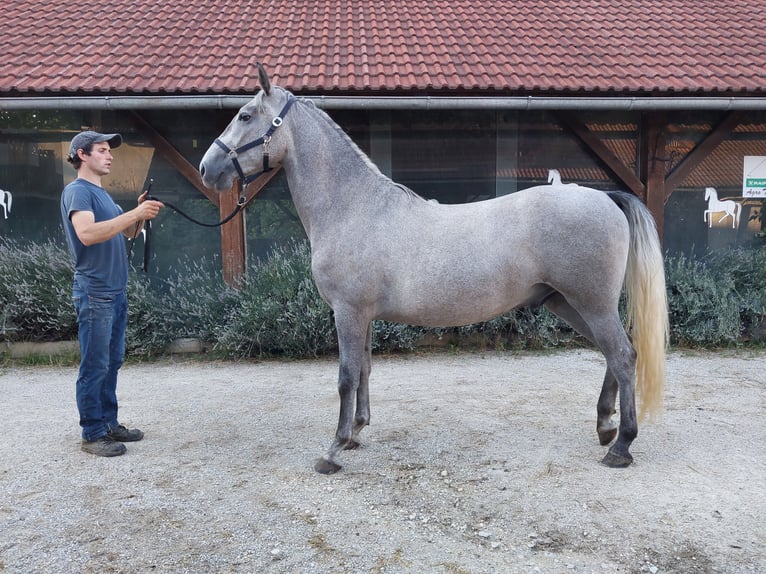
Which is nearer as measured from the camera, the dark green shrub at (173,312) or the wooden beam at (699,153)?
the dark green shrub at (173,312)

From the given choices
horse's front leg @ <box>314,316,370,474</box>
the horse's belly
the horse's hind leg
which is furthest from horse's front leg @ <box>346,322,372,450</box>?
the horse's hind leg

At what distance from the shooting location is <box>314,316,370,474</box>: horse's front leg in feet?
9.25

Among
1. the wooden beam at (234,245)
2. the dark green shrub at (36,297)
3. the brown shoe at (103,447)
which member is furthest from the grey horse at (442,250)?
the dark green shrub at (36,297)

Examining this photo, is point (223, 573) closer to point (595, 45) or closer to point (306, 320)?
point (306, 320)

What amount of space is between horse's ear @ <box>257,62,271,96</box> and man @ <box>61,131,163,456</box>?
2.94ft

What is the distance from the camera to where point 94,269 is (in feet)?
9.77

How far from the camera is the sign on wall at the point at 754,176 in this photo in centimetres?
640

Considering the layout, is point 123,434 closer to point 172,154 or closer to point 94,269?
point 94,269

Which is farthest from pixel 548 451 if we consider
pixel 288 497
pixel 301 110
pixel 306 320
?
pixel 306 320

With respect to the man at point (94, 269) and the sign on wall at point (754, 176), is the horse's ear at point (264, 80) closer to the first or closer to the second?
the man at point (94, 269)

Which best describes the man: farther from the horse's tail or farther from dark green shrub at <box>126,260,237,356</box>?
the horse's tail

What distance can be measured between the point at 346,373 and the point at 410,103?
361 centimetres

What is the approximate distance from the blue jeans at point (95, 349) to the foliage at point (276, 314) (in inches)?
81.3

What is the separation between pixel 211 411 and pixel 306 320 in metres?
1.59
